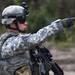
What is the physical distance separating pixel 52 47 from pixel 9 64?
1310 cm

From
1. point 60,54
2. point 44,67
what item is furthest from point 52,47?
point 44,67

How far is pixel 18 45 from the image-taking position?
7.70 m

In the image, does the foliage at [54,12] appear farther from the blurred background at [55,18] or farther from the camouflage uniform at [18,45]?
the camouflage uniform at [18,45]

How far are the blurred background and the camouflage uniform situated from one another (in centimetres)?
938

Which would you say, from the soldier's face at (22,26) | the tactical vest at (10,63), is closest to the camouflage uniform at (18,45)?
the tactical vest at (10,63)

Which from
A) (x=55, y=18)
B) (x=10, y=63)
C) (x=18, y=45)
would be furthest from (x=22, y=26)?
(x=55, y=18)

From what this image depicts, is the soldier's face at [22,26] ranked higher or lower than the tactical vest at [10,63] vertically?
higher

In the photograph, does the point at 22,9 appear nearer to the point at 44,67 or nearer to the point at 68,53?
the point at 44,67

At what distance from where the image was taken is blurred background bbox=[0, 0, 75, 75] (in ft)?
62.0

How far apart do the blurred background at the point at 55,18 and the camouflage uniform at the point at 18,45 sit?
9.38m

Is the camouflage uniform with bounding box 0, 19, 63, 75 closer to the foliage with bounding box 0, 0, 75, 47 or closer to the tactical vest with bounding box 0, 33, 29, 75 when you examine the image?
the tactical vest with bounding box 0, 33, 29, 75

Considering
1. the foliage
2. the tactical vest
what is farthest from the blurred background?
the tactical vest

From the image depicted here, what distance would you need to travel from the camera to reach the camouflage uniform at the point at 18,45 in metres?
7.52

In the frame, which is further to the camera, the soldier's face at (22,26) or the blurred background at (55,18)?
the blurred background at (55,18)
